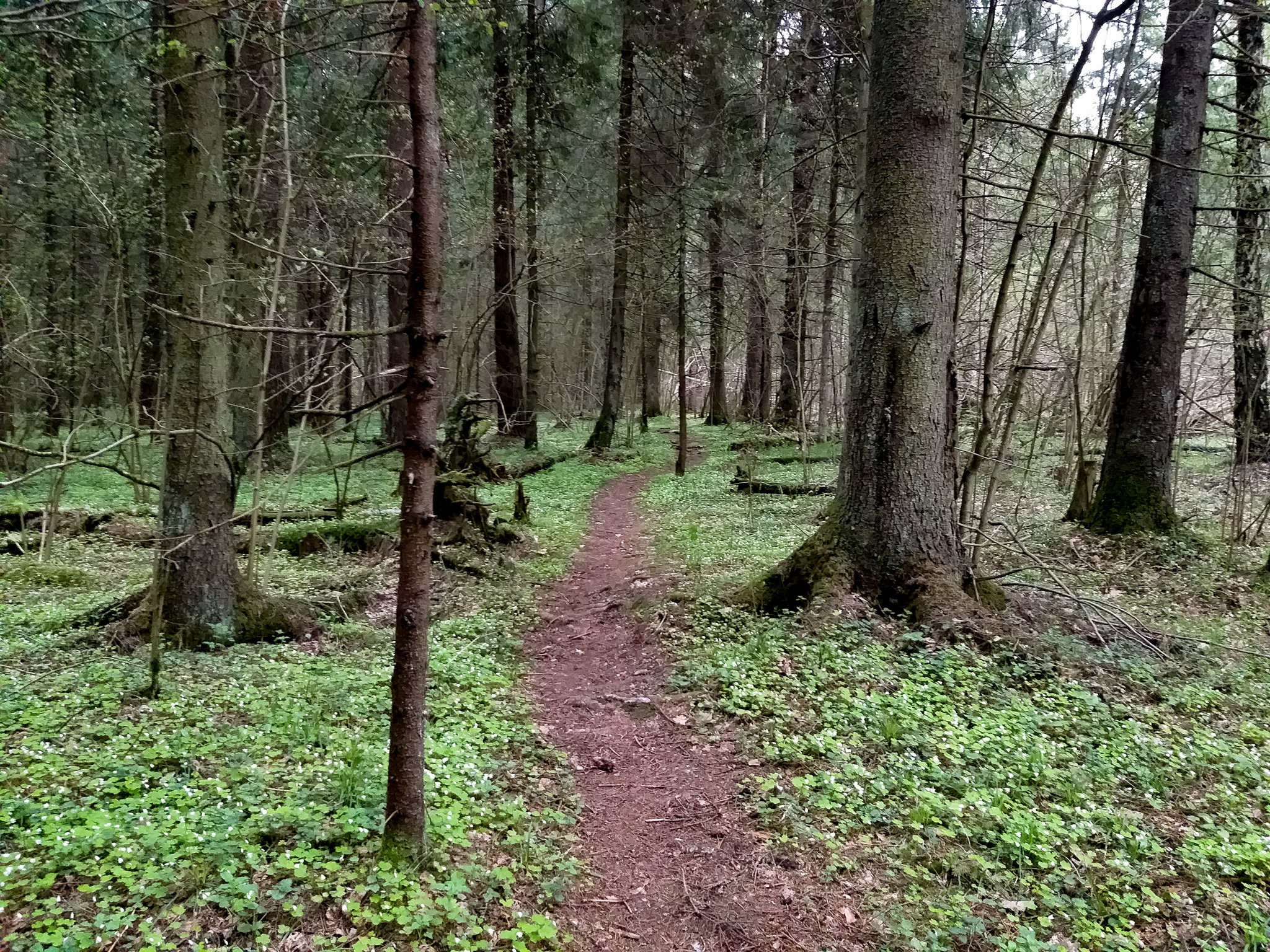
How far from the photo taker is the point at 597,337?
110 ft

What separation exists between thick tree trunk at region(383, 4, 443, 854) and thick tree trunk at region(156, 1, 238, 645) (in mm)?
3021

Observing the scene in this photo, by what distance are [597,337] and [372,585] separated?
26874 millimetres

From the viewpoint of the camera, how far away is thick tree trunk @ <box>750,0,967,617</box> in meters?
5.83

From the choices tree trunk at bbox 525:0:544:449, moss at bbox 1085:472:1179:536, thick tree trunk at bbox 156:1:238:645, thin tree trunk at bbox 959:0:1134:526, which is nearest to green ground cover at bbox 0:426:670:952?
thick tree trunk at bbox 156:1:238:645

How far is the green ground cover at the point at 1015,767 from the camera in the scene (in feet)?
10.2

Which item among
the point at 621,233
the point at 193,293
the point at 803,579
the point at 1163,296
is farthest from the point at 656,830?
the point at 621,233

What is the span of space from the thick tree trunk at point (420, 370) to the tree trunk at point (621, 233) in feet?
45.2

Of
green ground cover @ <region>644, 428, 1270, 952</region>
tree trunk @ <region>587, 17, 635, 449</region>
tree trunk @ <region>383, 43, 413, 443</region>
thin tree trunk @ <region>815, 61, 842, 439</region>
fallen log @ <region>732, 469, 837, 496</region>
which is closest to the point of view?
green ground cover @ <region>644, 428, 1270, 952</region>

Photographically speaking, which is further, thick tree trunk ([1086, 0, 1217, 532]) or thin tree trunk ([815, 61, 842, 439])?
thin tree trunk ([815, 61, 842, 439])

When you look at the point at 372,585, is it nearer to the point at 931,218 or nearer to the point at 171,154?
the point at 171,154

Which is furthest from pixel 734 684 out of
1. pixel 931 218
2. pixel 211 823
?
pixel 931 218

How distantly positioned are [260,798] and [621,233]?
15.2 metres

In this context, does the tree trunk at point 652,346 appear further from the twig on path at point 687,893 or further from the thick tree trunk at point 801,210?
the twig on path at point 687,893

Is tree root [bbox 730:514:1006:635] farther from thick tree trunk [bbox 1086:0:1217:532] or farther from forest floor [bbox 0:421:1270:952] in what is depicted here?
thick tree trunk [bbox 1086:0:1217:532]
